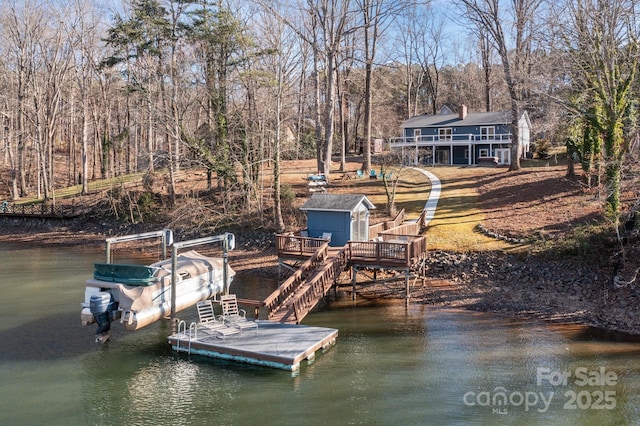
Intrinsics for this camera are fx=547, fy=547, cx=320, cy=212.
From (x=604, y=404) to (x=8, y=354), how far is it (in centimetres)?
1707

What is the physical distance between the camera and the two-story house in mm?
54406

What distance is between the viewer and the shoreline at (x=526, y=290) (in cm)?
1994

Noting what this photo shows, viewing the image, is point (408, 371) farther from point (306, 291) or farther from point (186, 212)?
point (186, 212)

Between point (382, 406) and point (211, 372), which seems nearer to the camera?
point (382, 406)

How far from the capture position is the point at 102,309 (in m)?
16.9

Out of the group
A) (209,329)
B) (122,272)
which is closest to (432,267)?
(209,329)

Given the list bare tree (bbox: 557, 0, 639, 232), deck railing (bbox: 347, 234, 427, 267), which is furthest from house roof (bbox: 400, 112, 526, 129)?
deck railing (bbox: 347, 234, 427, 267)

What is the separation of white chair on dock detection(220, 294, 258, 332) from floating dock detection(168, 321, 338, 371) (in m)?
0.25

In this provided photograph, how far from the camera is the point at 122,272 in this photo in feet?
57.8

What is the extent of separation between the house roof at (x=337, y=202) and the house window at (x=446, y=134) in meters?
34.4

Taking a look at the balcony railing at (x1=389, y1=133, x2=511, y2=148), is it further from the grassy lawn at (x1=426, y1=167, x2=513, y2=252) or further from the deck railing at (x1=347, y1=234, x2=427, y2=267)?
the deck railing at (x1=347, y1=234, x2=427, y2=267)

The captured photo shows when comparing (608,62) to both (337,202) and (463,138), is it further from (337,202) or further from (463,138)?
(463,138)

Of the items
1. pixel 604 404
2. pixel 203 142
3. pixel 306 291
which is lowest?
pixel 604 404

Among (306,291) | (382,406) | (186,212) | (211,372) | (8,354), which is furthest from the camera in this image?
(186,212)
